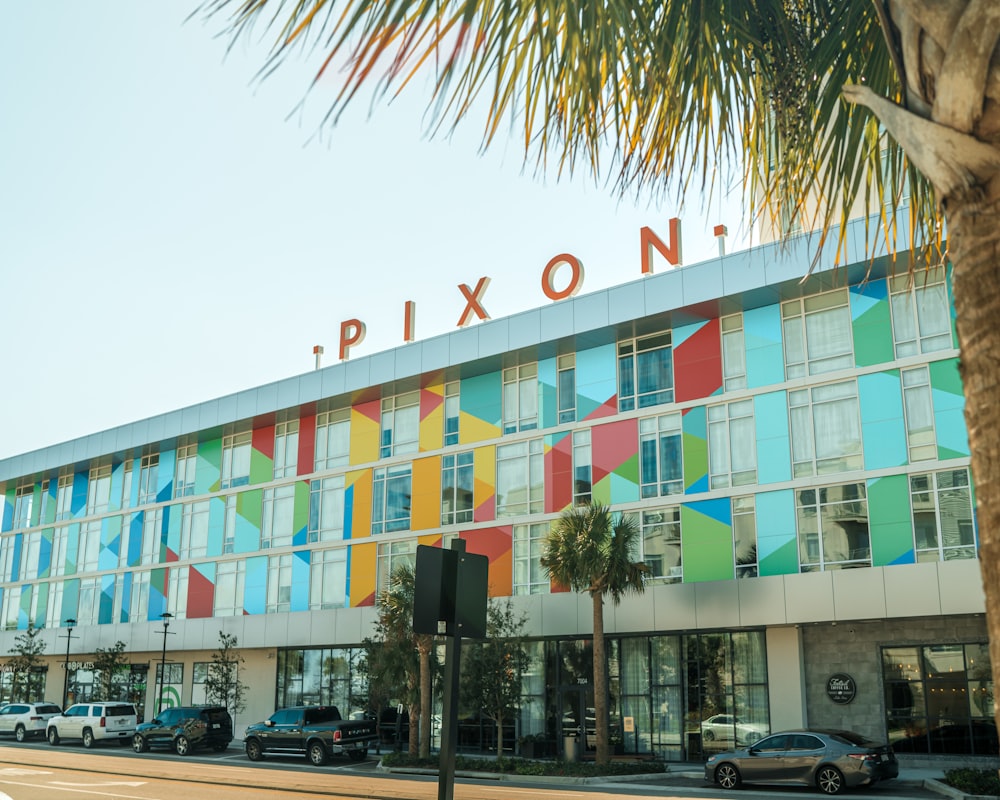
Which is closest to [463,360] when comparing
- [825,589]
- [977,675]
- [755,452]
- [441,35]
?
[755,452]

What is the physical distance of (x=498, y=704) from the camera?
114ft

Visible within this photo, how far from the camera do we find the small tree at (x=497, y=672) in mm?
34875

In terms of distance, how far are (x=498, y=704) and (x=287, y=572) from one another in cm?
1581

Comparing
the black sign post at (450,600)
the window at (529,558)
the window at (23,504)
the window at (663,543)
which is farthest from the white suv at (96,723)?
the black sign post at (450,600)

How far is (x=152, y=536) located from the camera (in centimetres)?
5450

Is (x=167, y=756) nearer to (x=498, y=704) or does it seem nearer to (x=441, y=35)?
(x=498, y=704)

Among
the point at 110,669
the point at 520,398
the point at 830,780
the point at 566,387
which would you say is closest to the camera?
the point at 830,780

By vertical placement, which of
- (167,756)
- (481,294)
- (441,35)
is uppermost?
(481,294)

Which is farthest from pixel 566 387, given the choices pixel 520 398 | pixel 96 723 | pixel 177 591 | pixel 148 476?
pixel 148 476

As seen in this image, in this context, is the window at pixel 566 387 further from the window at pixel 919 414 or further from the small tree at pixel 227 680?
the small tree at pixel 227 680

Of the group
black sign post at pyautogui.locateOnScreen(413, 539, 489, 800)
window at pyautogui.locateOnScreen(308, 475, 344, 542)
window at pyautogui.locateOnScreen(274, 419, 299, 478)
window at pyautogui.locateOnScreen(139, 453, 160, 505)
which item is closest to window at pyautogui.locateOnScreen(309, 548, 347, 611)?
window at pyautogui.locateOnScreen(308, 475, 344, 542)

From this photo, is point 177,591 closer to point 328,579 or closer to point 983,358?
point 328,579

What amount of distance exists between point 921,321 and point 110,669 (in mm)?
40078

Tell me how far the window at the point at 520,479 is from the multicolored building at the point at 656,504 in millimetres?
88
